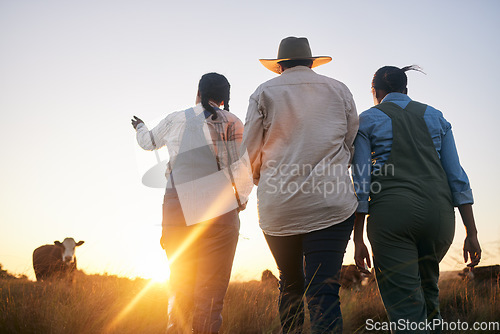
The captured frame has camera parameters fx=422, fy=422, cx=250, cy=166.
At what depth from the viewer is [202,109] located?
355 centimetres

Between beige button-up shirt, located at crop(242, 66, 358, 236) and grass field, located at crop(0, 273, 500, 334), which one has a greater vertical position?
beige button-up shirt, located at crop(242, 66, 358, 236)

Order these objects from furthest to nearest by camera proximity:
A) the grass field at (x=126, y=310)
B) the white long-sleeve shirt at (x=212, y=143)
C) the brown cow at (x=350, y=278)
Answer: the brown cow at (x=350, y=278) < the grass field at (x=126, y=310) < the white long-sleeve shirt at (x=212, y=143)

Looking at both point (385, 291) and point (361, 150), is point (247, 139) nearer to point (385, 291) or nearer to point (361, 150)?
point (361, 150)

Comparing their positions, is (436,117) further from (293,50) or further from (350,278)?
(350,278)

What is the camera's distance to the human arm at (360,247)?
2855 millimetres

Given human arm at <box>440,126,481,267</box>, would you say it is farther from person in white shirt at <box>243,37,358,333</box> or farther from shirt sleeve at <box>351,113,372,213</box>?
person in white shirt at <box>243,37,358,333</box>

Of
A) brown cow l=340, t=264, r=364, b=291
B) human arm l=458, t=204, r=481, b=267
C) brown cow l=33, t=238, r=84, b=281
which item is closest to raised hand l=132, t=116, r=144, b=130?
human arm l=458, t=204, r=481, b=267

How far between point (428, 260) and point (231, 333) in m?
2.39

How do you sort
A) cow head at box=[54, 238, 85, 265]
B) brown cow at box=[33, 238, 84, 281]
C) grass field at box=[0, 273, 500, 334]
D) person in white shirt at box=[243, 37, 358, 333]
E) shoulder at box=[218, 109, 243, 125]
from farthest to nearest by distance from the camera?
cow head at box=[54, 238, 85, 265]
brown cow at box=[33, 238, 84, 281]
grass field at box=[0, 273, 500, 334]
shoulder at box=[218, 109, 243, 125]
person in white shirt at box=[243, 37, 358, 333]

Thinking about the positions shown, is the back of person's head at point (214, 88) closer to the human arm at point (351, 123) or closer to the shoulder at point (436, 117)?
the human arm at point (351, 123)

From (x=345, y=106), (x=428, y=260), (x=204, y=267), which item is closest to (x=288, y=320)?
(x=204, y=267)

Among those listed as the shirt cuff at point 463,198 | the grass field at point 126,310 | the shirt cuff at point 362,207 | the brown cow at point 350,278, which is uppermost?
the shirt cuff at point 362,207

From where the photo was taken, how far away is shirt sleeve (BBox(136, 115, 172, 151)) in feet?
11.8

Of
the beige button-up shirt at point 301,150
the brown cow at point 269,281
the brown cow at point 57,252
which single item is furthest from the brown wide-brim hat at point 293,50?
the brown cow at point 57,252
